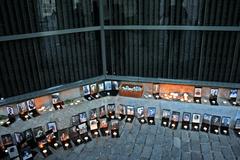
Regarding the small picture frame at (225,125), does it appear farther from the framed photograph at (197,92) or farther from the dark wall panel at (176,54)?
the dark wall panel at (176,54)

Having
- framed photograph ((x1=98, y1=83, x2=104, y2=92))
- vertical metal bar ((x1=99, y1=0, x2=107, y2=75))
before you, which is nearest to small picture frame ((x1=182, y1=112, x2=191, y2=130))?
framed photograph ((x1=98, y1=83, x2=104, y2=92))

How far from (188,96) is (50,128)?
6.49 m

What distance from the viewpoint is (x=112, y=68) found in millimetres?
11531

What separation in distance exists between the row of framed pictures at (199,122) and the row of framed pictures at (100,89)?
2.65 m

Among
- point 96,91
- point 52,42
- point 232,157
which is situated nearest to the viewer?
point 232,157

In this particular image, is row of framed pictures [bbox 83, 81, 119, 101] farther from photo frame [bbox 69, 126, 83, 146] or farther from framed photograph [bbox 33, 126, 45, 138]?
framed photograph [bbox 33, 126, 45, 138]

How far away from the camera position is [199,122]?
36.2 feet

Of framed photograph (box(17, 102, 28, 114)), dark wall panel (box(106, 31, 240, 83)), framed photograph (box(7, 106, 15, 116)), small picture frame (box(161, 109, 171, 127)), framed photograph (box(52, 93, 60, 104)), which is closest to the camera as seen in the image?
dark wall panel (box(106, 31, 240, 83))

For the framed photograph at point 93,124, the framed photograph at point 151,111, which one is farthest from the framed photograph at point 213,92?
the framed photograph at point 93,124

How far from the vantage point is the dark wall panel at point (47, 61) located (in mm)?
9336

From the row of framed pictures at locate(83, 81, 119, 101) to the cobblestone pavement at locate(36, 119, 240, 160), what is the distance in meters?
2.04

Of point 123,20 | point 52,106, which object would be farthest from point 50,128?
point 123,20

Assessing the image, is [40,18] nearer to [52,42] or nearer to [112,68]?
[52,42]

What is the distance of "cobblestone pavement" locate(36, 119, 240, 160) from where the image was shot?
9.48 meters
